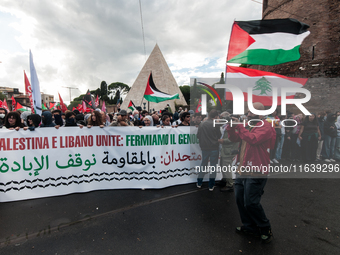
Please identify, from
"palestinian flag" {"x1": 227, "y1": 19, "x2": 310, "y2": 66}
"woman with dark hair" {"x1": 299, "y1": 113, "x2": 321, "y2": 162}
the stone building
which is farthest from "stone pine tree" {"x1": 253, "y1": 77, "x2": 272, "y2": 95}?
the stone building

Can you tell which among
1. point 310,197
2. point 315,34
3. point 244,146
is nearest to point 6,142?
point 244,146

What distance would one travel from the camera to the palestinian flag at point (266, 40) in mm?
4246

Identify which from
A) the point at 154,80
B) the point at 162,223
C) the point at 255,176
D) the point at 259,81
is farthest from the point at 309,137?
the point at 154,80

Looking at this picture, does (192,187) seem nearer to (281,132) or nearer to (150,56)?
(281,132)

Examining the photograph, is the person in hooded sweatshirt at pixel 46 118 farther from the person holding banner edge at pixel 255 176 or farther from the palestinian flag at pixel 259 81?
the palestinian flag at pixel 259 81

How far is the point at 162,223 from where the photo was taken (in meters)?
2.53

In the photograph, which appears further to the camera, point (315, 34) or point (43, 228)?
point (315, 34)

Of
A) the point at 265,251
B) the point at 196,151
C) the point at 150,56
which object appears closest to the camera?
the point at 265,251

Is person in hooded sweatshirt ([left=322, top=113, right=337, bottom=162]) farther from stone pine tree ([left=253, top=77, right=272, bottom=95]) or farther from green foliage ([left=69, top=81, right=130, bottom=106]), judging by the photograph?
green foliage ([left=69, top=81, right=130, bottom=106])

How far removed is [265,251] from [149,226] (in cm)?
140

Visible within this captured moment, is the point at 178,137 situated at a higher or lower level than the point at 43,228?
higher

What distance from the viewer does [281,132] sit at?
6188 mm

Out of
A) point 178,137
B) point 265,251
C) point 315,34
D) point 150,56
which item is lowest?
point 265,251

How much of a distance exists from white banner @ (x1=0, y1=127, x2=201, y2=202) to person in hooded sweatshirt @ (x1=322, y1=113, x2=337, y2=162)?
5.11 metres
